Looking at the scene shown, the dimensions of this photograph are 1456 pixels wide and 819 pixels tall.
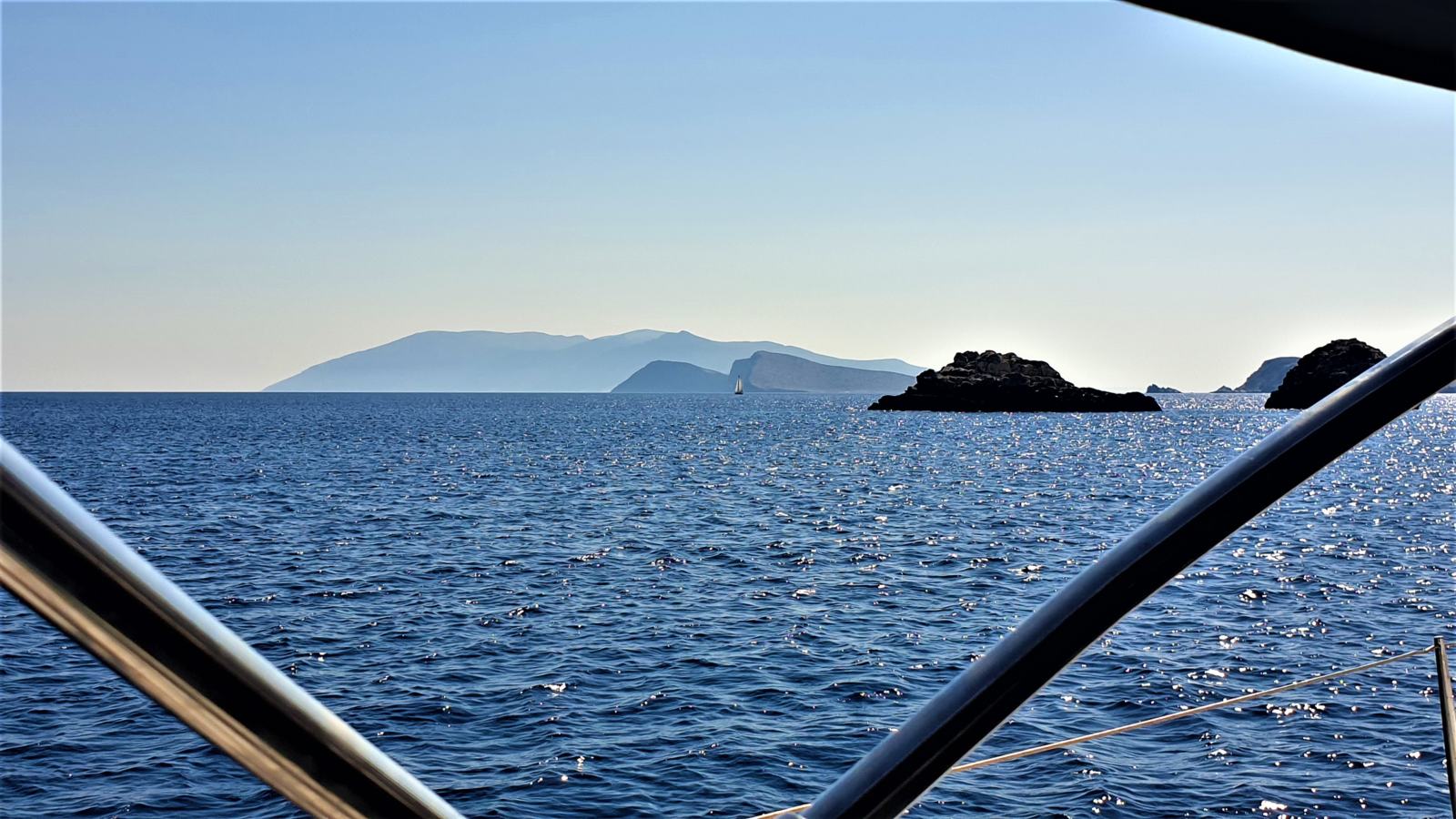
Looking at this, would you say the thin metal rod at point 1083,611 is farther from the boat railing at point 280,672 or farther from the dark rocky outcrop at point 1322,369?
the dark rocky outcrop at point 1322,369

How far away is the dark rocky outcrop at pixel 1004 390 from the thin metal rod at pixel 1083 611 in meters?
127

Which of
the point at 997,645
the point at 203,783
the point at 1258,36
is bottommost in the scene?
the point at 203,783

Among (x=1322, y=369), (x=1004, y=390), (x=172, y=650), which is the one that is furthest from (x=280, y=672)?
(x=1004, y=390)

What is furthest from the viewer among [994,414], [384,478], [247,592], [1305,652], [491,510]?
[994,414]

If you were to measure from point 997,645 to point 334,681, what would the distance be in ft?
51.6

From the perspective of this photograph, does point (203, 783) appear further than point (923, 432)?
No

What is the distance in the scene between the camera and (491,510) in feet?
121

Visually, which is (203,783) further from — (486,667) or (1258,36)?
(1258,36)

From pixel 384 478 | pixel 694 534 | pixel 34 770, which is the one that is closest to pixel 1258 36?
pixel 34 770

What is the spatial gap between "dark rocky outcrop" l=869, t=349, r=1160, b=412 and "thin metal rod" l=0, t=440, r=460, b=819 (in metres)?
128

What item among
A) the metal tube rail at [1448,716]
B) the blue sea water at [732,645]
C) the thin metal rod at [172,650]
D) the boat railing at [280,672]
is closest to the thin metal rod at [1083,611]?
the boat railing at [280,672]

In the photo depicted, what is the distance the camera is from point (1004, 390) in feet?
407

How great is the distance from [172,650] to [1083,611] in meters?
0.67

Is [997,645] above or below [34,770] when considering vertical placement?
above
